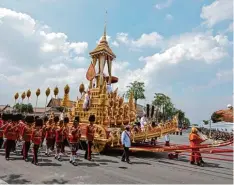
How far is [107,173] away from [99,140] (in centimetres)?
362

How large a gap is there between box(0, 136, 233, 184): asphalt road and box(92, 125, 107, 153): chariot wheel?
161 centimetres

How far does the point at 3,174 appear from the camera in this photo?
6660 millimetres

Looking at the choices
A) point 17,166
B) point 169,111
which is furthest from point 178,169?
point 169,111

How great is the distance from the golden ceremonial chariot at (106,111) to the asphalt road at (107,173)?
6.53ft

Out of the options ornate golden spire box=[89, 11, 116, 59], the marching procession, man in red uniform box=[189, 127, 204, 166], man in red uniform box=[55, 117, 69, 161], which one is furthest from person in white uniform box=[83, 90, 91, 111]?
man in red uniform box=[189, 127, 204, 166]

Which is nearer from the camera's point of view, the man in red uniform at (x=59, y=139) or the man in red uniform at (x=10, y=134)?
the man in red uniform at (x=10, y=134)

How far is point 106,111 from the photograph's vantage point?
12.4 metres

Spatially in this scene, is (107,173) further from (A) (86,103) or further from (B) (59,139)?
(A) (86,103)

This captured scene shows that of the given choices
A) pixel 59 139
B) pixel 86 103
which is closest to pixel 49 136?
pixel 59 139

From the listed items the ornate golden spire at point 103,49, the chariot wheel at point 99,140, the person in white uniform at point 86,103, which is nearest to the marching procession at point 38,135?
the chariot wheel at point 99,140

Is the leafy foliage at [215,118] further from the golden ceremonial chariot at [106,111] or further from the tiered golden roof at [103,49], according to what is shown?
the tiered golden roof at [103,49]

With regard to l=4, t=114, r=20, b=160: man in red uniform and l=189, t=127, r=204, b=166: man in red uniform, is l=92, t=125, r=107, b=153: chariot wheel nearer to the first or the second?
l=4, t=114, r=20, b=160: man in red uniform

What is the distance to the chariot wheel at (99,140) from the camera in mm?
10719

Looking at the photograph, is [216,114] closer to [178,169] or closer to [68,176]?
[178,169]
